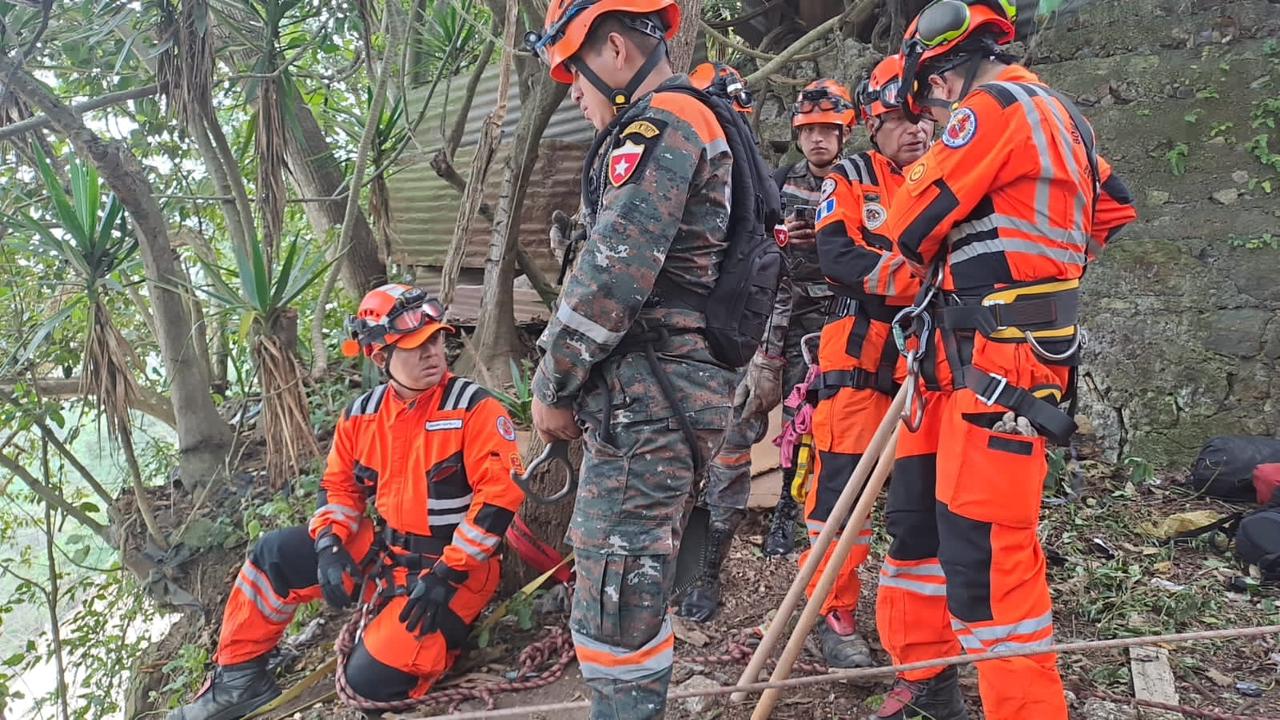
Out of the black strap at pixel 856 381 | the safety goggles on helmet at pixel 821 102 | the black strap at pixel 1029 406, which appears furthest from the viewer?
the safety goggles on helmet at pixel 821 102

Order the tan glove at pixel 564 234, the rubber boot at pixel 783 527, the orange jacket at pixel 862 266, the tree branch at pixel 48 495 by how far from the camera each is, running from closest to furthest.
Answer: the tan glove at pixel 564 234, the orange jacket at pixel 862 266, the rubber boot at pixel 783 527, the tree branch at pixel 48 495

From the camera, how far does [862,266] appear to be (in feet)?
9.08

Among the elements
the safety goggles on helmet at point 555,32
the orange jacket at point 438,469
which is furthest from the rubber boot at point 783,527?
the safety goggles on helmet at point 555,32

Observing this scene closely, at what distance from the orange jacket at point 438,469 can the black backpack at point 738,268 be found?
155 cm

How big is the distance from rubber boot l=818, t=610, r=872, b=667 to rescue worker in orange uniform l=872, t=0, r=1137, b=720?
93 centimetres

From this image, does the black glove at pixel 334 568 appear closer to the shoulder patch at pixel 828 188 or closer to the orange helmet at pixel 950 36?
the shoulder patch at pixel 828 188

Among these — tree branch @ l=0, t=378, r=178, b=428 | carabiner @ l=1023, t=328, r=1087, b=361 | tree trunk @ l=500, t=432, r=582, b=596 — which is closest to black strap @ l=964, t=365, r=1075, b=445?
carabiner @ l=1023, t=328, r=1087, b=361

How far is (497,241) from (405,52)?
4.42ft

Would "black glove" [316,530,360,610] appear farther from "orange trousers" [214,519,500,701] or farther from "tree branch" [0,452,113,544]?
"tree branch" [0,452,113,544]

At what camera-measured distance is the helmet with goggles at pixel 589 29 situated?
1.97 metres

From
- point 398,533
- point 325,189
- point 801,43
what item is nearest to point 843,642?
point 398,533

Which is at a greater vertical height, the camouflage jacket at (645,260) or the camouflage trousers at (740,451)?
the camouflage jacket at (645,260)

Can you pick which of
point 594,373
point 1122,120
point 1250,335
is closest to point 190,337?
point 594,373

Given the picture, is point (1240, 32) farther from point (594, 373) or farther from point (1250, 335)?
point (594, 373)
